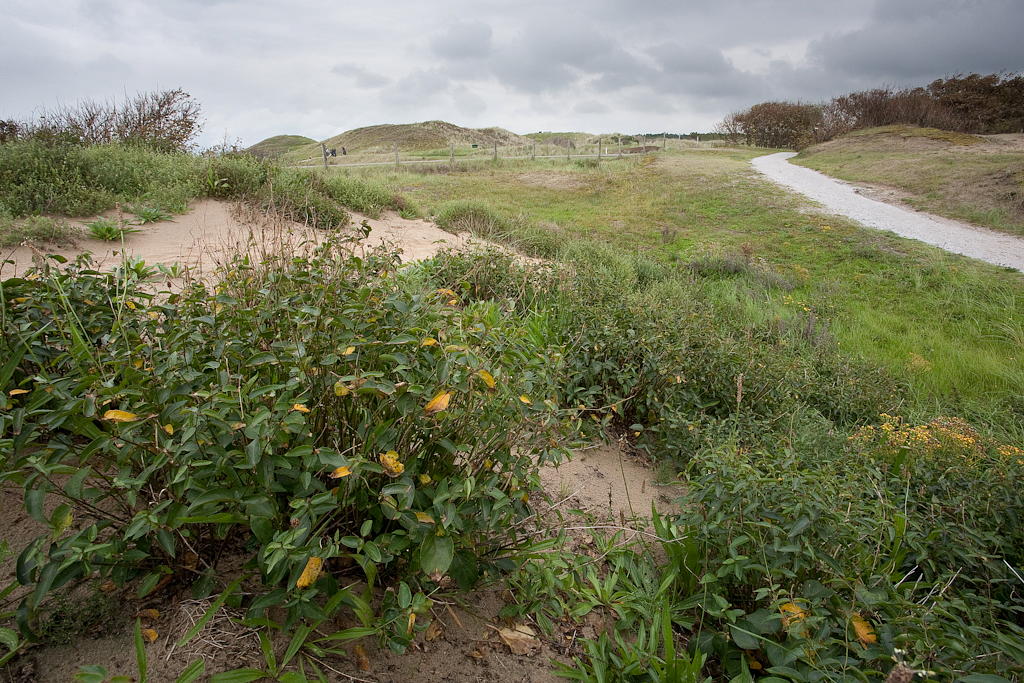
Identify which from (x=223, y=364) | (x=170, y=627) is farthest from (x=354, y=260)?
(x=170, y=627)

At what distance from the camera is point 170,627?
66.8 inches

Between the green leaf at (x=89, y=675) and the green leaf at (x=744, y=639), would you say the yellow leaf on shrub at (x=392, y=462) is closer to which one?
the green leaf at (x=89, y=675)

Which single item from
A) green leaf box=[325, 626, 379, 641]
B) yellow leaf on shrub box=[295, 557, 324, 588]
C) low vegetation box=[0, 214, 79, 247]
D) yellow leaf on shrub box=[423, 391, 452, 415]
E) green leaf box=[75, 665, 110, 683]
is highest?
low vegetation box=[0, 214, 79, 247]

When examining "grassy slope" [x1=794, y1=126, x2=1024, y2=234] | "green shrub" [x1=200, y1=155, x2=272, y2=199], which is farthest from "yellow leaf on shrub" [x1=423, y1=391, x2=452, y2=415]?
"grassy slope" [x1=794, y1=126, x2=1024, y2=234]

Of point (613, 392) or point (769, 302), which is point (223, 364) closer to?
point (613, 392)

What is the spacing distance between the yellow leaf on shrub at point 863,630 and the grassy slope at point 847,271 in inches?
133

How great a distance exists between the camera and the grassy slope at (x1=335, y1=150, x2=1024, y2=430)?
527cm

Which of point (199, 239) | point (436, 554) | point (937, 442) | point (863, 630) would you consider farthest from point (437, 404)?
point (199, 239)

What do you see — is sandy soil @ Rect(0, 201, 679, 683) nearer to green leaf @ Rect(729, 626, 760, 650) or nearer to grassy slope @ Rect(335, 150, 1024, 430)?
green leaf @ Rect(729, 626, 760, 650)

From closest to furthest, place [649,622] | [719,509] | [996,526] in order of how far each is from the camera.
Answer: [649,622] → [719,509] → [996,526]

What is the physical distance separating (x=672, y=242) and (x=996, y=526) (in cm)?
740

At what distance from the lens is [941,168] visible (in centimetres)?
1380

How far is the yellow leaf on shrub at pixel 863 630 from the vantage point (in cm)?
175

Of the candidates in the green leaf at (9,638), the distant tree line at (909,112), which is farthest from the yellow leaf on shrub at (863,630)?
the distant tree line at (909,112)
